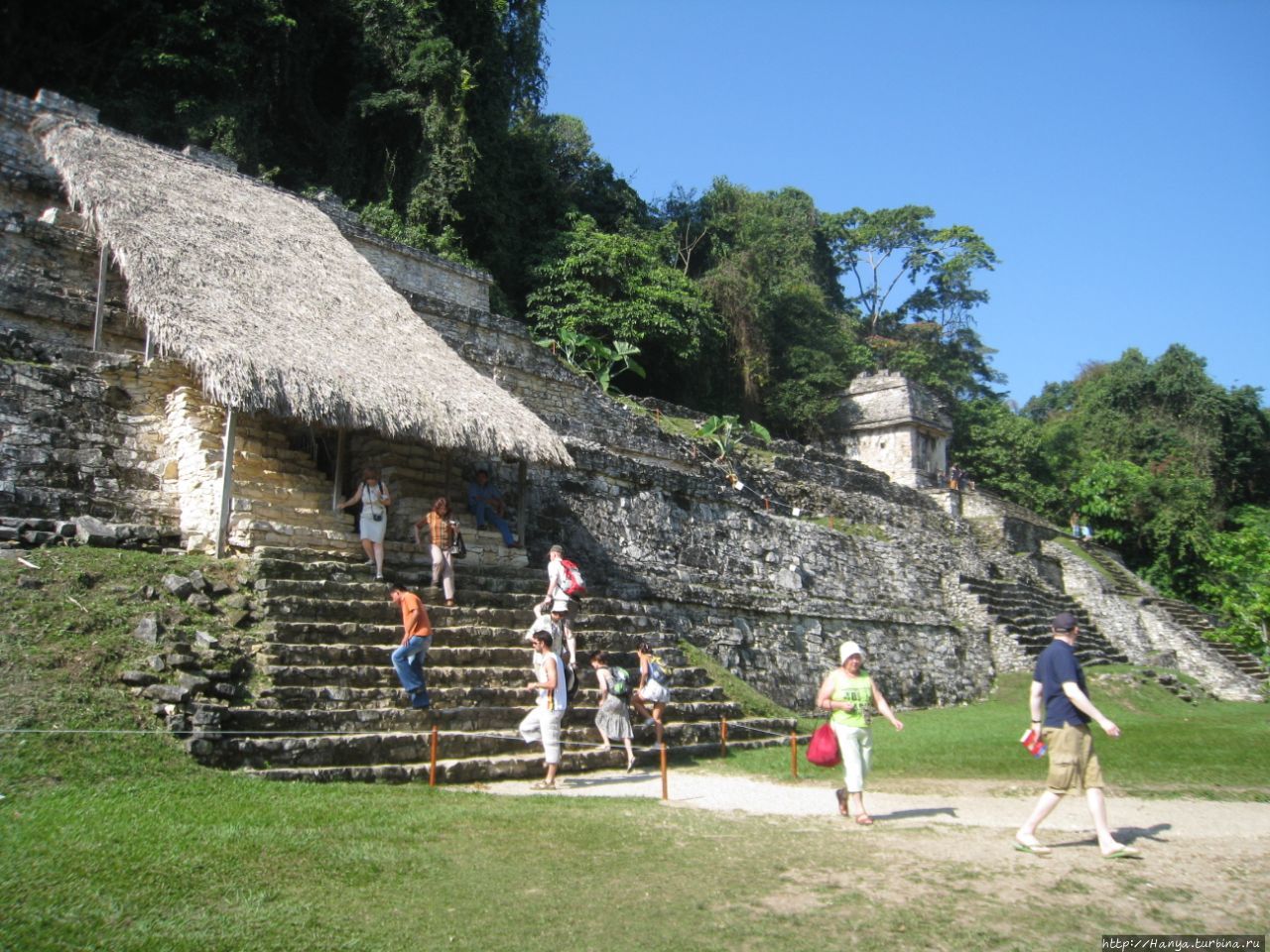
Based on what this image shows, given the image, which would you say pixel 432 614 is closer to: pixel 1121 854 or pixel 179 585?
pixel 179 585

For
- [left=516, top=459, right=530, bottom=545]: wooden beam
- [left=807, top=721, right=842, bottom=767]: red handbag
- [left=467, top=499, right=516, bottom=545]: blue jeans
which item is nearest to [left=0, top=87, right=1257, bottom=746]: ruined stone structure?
[left=516, top=459, right=530, bottom=545]: wooden beam

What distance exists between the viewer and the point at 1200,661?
21.5m

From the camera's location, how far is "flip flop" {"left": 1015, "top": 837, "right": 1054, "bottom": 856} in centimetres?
564

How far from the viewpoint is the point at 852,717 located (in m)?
6.74

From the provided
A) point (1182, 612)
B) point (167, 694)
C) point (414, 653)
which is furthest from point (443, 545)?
point (1182, 612)

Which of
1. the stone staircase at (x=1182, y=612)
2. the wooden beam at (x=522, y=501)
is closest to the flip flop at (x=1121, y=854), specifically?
the wooden beam at (x=522, y=501)

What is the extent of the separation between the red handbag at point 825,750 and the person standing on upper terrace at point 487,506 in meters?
5.70

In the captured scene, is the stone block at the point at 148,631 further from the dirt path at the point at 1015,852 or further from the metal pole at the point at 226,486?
the dirt path at the point at 1015,852

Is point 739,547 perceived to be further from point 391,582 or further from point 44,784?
point 44,784

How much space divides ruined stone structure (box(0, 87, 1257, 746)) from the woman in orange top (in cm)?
83

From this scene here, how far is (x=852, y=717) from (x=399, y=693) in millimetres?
3537

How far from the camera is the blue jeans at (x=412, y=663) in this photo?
7891 millimetres

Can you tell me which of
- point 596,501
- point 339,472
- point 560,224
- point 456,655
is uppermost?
point 560,224

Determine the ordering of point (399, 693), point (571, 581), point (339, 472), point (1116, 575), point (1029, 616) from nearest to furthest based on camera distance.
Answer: point (399, 693)
point (571, 581)
point (339, 472)
point (1029, 616)
point (1116, 575)
